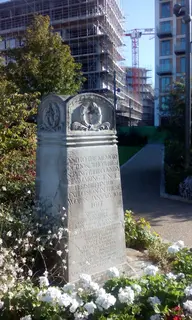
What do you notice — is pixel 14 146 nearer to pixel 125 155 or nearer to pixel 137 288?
pixel 137 288

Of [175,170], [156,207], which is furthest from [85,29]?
[156,207]

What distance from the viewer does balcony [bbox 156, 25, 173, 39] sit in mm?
51562

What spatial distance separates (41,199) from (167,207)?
6.52 meters

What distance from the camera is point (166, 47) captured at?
53375mm

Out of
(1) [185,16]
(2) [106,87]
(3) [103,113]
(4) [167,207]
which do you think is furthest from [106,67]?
(3) [103,113]

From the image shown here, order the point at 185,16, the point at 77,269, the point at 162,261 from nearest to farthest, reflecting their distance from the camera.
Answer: the point at 77,269 < the point at 162,261 < the point at 185,16

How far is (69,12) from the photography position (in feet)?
146

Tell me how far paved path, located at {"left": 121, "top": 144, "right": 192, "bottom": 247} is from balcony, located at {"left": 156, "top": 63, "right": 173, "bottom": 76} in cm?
3781

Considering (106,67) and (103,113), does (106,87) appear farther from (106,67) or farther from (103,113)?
(103,113)

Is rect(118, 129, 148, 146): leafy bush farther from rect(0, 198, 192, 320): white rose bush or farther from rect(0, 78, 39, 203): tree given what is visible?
rect(0, 198, 192, 320): white rose bush

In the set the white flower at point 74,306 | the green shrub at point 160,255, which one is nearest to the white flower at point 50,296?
the white flower at point 74,306

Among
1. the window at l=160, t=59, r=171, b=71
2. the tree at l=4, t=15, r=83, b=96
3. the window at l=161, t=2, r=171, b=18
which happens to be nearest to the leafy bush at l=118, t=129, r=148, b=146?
the window at l=160, t=59, r=171, b=71

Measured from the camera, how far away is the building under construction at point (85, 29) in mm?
43000

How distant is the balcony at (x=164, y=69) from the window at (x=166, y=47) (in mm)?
2079
